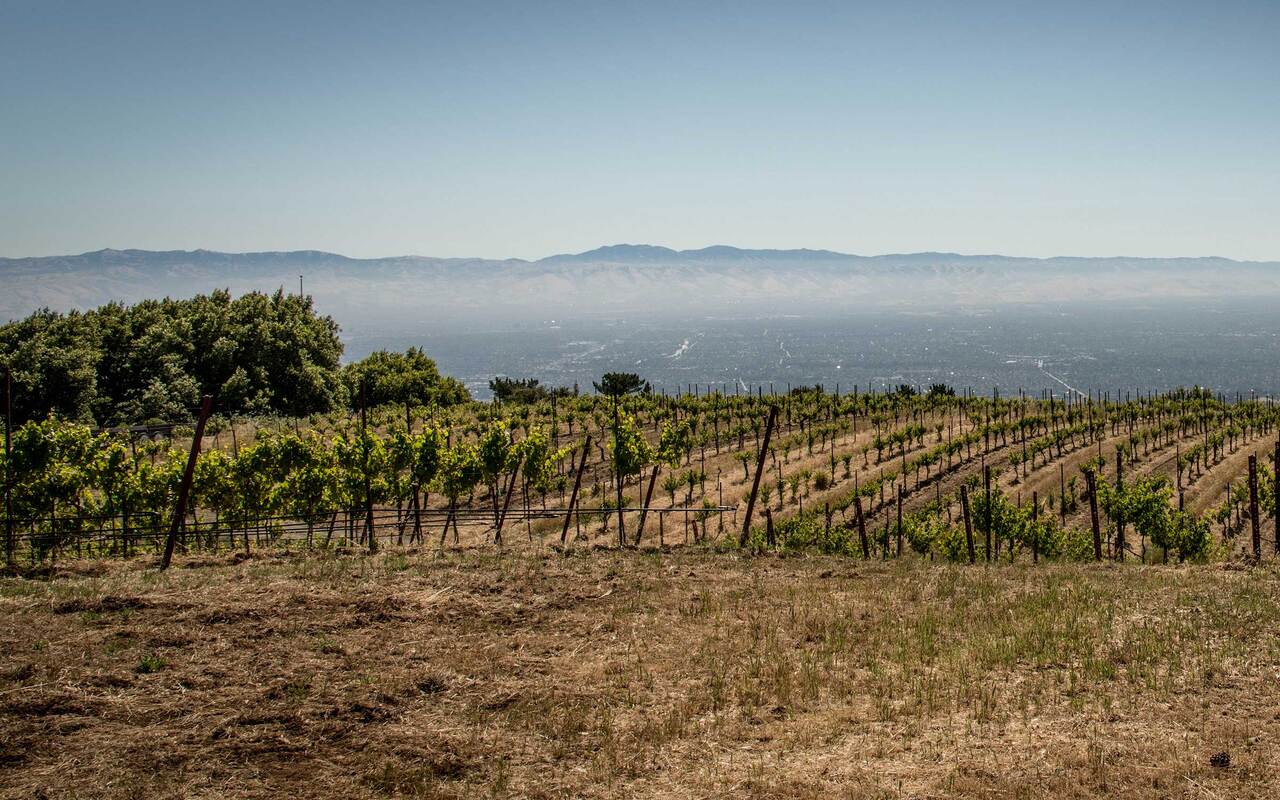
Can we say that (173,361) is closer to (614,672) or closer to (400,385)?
(400,385)

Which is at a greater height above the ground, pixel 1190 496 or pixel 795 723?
pixel 795 723

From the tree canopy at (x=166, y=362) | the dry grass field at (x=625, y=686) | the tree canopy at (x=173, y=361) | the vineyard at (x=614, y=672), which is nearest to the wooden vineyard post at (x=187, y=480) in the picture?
the vineyard at (x=614, y=672)

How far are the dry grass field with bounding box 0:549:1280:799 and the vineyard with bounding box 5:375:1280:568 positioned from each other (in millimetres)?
4146

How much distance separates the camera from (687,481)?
3841 centimetres

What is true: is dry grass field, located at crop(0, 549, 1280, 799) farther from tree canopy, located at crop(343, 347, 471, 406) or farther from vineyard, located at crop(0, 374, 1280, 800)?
tree canopy, located at crop(343, 347, 471, 406)

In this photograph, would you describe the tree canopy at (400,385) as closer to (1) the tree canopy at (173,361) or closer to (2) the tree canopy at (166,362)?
(1) the tree canopy at (173,361)

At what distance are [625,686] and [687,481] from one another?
1121 inches

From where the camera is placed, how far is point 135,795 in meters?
7.36

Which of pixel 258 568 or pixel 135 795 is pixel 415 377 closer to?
pixel 258 568

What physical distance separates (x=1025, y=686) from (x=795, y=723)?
313 cm

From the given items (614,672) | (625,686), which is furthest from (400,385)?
(625,686)

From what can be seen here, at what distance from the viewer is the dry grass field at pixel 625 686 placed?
308 inches

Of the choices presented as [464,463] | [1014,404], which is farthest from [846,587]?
[1014,404]

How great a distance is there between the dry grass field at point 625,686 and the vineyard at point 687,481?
163 inches
